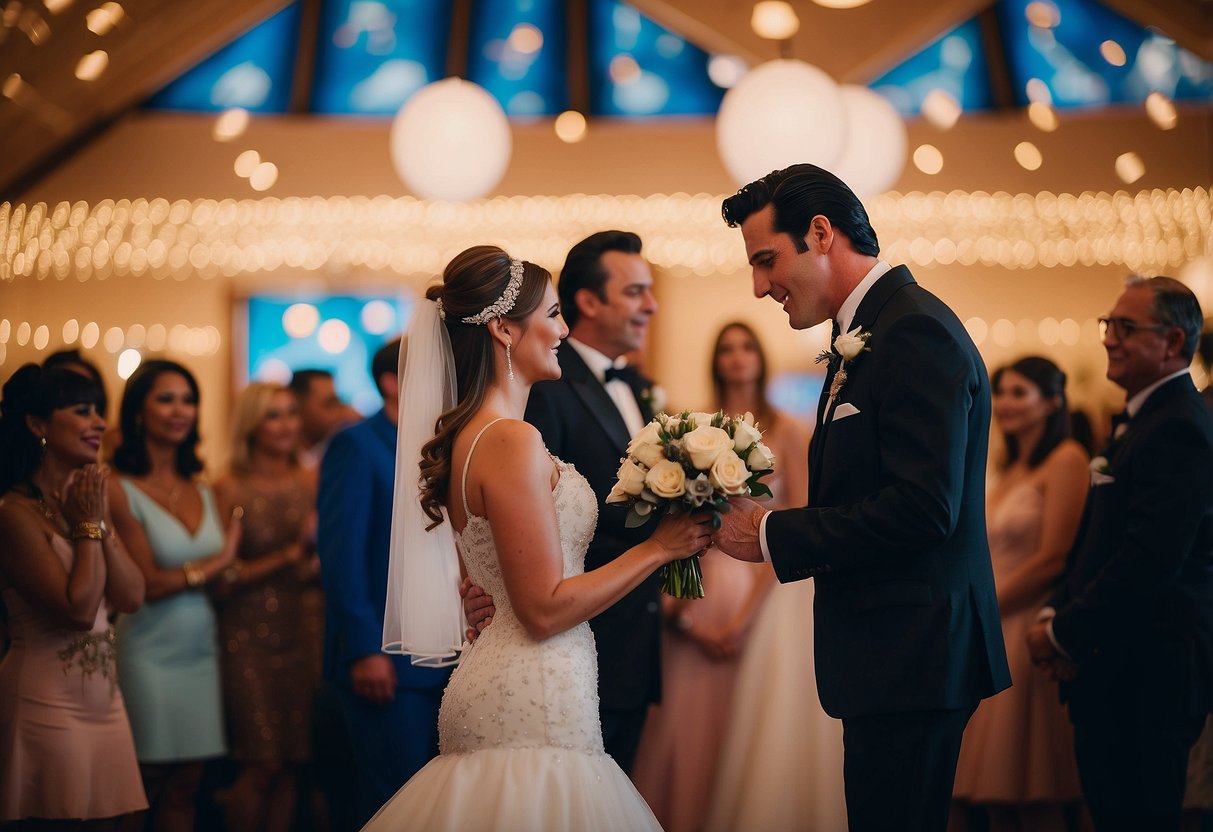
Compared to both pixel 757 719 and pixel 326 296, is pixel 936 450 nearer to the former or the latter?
pixel 757 719

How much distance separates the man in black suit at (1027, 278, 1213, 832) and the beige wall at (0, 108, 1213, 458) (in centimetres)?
491

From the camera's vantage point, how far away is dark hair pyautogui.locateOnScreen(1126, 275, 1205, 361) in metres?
3.51

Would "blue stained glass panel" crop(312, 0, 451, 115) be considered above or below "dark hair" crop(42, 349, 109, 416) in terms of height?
above

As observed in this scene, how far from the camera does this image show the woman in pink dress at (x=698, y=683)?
4.55m

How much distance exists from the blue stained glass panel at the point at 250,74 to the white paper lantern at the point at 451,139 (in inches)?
163

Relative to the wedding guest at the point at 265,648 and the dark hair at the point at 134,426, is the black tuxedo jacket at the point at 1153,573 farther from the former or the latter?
the dark hair at the point at 134,426

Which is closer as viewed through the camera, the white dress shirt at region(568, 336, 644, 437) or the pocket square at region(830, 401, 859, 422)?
the pocket square at region(830, 401, 859, 422)

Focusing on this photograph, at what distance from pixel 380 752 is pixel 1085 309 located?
656cm

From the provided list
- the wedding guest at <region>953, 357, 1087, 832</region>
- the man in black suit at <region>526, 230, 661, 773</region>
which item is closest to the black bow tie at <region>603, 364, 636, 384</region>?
the man in black suit at <region>526, 230, 661, 773</region>

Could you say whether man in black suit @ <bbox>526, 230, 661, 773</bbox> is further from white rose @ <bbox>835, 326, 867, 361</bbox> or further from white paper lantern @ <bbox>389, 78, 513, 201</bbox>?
white paper lantern @ <bbox>389, 78, 513, 201</bbox>

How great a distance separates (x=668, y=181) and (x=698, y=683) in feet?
16.2

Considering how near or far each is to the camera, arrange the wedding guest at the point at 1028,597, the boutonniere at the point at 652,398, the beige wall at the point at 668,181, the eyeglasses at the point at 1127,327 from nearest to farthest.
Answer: the eyeglasses at the point at 1127,327
the boutonniere at the point at 652,398
the wedding guest at the point at 1028,597
the beige wall at the point at 668,181

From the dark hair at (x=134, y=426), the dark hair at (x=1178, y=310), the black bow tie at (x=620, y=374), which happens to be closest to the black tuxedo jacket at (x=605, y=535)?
the black bow tie at (x=620, y=374)

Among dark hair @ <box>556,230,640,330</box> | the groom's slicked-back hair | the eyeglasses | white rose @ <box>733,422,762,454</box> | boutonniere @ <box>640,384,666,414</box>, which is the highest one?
dark hair @ <box>556,230,640,330</box>
